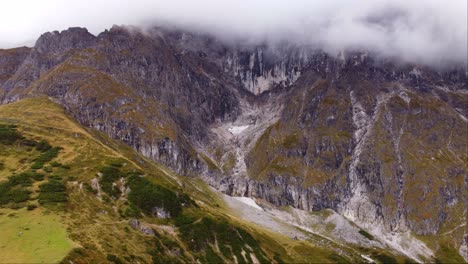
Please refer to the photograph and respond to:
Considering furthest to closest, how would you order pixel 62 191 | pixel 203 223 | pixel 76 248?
pixel 203 223
pixel 62 191
pixel 76 248

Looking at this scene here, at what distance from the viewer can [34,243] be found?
110625 mm

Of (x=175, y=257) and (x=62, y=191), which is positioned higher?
(x=62, y=191)

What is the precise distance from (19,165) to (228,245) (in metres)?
94.6

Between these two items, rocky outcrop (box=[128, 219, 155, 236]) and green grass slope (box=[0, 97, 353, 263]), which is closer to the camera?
green grass slope (box=[0, 97, 353, 263])

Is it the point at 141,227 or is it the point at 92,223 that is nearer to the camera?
the point at 92,223

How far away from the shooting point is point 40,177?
574 ft

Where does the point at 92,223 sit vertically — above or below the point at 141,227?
above

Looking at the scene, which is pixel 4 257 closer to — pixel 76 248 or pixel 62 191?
pixel 76 248

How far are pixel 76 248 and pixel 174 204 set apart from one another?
91.0m

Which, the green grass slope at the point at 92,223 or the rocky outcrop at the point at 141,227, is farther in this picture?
the rocky outcrop at the point at 141,227

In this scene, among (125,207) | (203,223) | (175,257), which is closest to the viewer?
(175,257)

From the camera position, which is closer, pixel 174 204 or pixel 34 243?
pixel 34 243

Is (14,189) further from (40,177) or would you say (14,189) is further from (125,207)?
(125,207)

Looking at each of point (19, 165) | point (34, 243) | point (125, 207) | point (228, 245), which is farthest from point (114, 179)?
point (34, 243)
